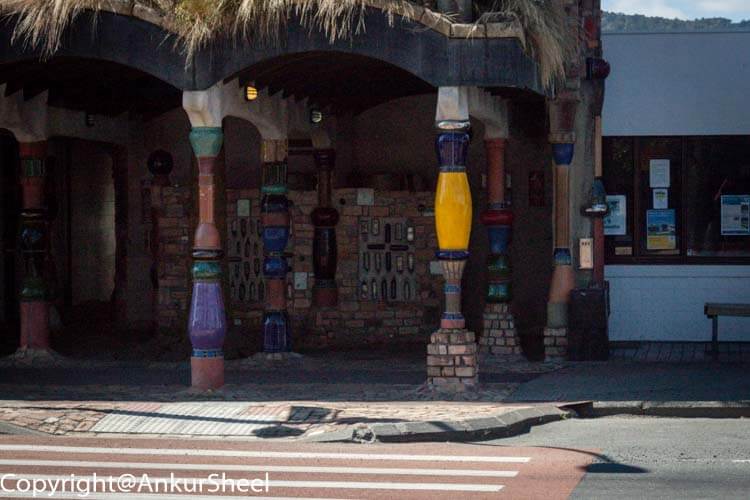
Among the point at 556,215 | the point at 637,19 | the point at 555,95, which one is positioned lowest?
the point at 556,215

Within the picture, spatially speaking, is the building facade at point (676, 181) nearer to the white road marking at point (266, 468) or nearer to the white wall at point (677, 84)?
the white wall at point (677, 84)

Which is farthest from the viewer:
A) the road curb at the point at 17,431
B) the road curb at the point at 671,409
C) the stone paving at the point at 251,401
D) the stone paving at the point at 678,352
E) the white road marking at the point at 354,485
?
the stone paving at the point at 678,352

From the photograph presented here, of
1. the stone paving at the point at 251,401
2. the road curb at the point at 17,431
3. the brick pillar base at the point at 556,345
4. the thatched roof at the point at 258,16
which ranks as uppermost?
the thatched roof at the point at 258,16

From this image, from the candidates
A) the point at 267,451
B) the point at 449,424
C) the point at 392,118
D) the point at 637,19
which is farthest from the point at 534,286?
the point at 637,19

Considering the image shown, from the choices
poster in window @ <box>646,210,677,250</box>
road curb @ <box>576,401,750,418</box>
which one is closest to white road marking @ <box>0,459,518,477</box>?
road curb @ <box>576,401,750,418</box>

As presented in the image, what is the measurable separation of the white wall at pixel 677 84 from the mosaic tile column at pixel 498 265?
1.76m

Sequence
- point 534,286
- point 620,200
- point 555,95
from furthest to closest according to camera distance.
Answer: point 534,286 < point 620,200 < point 555,95

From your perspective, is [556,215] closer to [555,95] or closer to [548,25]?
[555,95]

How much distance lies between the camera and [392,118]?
62.0 ft

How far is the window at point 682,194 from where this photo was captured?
17.0 m

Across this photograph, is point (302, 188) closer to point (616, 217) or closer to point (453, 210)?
point (616, 217)

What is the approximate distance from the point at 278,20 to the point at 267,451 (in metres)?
4.41

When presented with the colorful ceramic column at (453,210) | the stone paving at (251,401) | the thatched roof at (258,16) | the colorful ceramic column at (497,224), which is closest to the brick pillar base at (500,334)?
the colorful ceramic column at (497,224)

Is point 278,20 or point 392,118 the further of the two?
point 392,118
